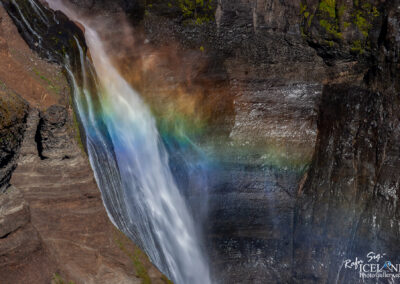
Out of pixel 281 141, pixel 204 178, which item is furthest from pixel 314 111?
pixel 204 178

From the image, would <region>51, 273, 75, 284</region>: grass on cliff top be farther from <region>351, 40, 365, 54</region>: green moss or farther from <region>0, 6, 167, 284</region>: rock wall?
<region>351, 40, 365, 54</region>: green moss

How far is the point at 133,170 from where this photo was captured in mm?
5770

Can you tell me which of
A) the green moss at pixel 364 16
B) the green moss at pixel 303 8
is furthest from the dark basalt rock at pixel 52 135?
the green moss at pixel 364 16

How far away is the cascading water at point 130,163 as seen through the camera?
506 cm

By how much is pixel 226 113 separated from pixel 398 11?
112 inches

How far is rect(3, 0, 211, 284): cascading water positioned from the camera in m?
5.06

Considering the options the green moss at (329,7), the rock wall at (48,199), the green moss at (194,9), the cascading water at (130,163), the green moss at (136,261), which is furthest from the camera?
the green moss at (194,9)

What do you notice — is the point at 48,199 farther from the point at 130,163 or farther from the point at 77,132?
the point at 130,163

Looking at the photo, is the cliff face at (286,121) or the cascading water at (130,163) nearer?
the cascading water at (130,163)

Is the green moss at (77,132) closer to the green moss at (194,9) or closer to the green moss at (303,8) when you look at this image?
the green moss at (194,9)

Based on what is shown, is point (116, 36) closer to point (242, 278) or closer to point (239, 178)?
point (239, 178)

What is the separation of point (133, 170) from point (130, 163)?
4.4 inches

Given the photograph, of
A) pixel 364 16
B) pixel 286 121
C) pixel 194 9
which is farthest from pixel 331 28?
pixel 194 9

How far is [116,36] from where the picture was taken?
249 inches
